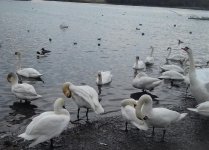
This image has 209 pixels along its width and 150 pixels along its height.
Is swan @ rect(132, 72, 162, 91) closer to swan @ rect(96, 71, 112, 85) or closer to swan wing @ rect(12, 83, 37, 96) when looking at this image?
swan @ rect(96, 71, 112, 85)

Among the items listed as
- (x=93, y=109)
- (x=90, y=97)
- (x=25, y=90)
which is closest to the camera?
(x=93, y=109)

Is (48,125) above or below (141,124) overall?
above

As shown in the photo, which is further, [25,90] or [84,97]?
[25,90]

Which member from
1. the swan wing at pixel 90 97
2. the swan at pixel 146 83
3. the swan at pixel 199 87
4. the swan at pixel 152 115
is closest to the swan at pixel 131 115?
the swan at pixel 152 115

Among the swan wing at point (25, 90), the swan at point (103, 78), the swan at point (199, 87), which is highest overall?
the swan at point (199, 87)

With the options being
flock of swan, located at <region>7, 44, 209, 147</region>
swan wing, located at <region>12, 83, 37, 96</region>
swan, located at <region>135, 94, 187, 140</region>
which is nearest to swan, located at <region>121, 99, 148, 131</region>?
flock of swan, located at <region>7, 44, 209, 147</region>

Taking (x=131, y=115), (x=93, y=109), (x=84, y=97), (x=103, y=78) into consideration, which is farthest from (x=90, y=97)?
(x=103, y=78)

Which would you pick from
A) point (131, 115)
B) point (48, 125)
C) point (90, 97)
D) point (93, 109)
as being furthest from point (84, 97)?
point (48, 125)

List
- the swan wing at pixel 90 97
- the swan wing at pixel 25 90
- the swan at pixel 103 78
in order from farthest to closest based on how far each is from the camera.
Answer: the swan at pixel 103 78, the swan wing at pixel 25 90, the swan wing at pixel 90 97

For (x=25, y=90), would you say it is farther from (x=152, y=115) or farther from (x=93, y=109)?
(x=152, y=115)

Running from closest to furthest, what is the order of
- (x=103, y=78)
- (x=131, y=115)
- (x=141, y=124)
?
(x=141, y=124)
(x=131, y=115)
(x=103, y=78)

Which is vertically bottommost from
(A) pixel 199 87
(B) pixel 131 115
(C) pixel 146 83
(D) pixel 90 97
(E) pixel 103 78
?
(E) pixel 103 78

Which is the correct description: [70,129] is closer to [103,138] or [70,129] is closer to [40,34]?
[103,138]

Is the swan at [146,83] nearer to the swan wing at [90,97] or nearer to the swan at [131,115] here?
the swan wing at [90,97]
